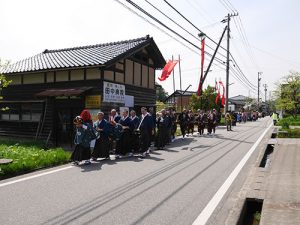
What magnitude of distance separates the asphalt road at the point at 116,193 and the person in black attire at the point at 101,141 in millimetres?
568

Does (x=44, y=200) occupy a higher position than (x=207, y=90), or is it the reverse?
(x=207, y=90)

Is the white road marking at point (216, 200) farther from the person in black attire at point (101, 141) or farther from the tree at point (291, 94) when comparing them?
the tree at point (291, 94)

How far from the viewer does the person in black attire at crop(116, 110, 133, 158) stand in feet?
38.1

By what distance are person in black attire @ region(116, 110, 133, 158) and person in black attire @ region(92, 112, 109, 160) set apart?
870mm

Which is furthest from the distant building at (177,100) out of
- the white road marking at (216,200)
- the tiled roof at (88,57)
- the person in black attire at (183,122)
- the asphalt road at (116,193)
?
the white road marking at (216,200)

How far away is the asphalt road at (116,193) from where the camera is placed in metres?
5.02

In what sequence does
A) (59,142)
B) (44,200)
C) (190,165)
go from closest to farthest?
(44,200) < (190,165) < (59,142)

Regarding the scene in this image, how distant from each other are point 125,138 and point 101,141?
1.32 m

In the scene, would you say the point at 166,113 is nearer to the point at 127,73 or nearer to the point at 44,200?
the point at 127,73

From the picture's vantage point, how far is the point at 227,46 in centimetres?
3450

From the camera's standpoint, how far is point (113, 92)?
16.0 m

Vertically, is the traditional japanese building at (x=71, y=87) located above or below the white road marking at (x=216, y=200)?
above

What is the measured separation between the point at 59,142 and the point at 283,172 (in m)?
11.6

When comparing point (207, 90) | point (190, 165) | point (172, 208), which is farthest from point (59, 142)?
point (207, 90)
